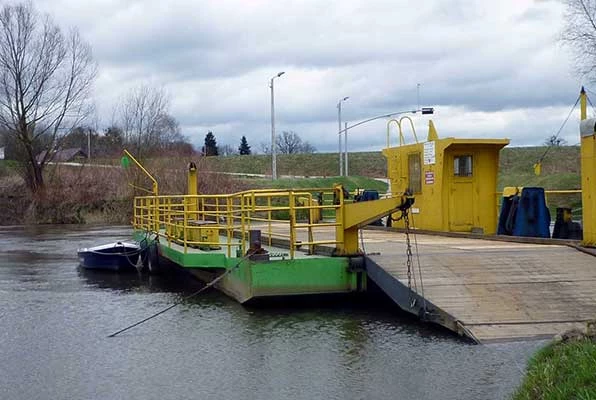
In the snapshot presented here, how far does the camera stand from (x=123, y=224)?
4438cm

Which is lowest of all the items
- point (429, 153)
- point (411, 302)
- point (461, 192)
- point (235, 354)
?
point (235, 354)

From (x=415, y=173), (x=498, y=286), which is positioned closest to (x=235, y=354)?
(x=498, y=286)

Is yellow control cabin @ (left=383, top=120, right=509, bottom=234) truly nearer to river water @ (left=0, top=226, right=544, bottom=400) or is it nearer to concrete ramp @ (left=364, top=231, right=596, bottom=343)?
concrete ramp @ (left=364, top=231, right=596, bottom=343)

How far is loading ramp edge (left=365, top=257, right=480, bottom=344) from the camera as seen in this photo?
10.1 m

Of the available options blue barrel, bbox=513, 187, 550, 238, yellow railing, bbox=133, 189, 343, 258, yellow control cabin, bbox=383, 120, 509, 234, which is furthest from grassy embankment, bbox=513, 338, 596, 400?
yellow control cabin, bbox=383, 120, 509, 234

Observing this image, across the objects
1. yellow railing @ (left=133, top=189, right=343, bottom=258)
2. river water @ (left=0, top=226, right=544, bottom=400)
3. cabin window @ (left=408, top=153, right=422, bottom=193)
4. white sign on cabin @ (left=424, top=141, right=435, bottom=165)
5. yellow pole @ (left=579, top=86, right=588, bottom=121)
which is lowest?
river water @ (left=0, top=226, right=544, bottom=400)

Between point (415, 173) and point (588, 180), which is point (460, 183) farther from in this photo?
point (588, 180)

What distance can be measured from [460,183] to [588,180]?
13.4 ft

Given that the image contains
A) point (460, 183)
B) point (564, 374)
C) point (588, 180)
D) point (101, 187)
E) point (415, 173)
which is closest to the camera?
point (564, 374)

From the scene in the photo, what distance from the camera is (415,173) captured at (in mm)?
18250

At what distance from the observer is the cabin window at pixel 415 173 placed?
1805 centimetres

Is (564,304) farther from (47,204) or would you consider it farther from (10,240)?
(47,204)

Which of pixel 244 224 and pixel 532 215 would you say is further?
pixel 532 215

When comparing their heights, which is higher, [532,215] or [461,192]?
[461,192]
